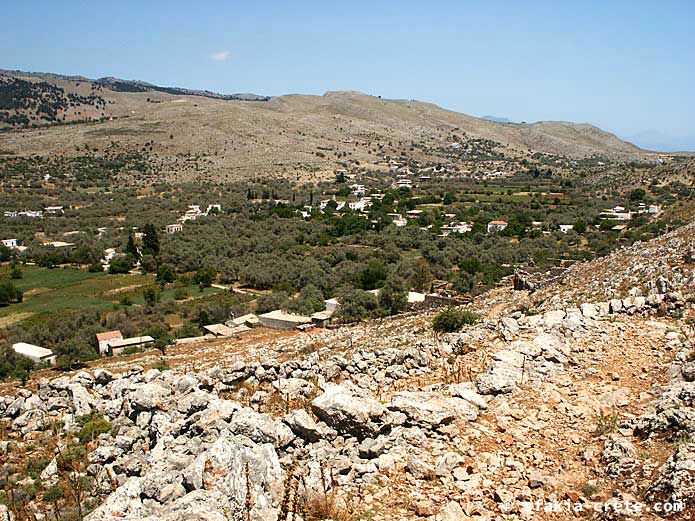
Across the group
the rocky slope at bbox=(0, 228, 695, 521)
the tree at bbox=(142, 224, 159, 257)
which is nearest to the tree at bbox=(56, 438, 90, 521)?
the rocky slope at bbox=(0, 228, 695, 521)

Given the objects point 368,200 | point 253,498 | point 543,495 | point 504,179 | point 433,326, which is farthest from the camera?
point 504,179

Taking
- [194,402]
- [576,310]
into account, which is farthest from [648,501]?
[576,310]

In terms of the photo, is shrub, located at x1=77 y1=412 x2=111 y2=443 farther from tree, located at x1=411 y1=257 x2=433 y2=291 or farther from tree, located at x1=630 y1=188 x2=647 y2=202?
tree, located at x1=630 y1=188 x2=647 y2=202

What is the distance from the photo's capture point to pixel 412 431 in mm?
6621

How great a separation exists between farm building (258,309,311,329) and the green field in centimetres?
1115

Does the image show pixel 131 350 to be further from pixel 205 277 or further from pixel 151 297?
pixel 205 277

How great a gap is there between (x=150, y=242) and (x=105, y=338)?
84.3 ft

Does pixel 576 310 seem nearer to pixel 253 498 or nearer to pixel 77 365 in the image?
pixel 253 498

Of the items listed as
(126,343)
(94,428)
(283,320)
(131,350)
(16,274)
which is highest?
(94,428)

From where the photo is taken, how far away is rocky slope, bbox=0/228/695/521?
17.8ft

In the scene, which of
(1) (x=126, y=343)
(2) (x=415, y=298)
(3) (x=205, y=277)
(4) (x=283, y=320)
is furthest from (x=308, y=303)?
(3) (x=205, y=277)

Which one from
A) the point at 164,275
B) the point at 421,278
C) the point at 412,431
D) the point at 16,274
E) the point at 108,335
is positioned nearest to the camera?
the point at 412,431

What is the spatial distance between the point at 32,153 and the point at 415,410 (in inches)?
4722

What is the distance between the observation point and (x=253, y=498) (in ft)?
17.1
